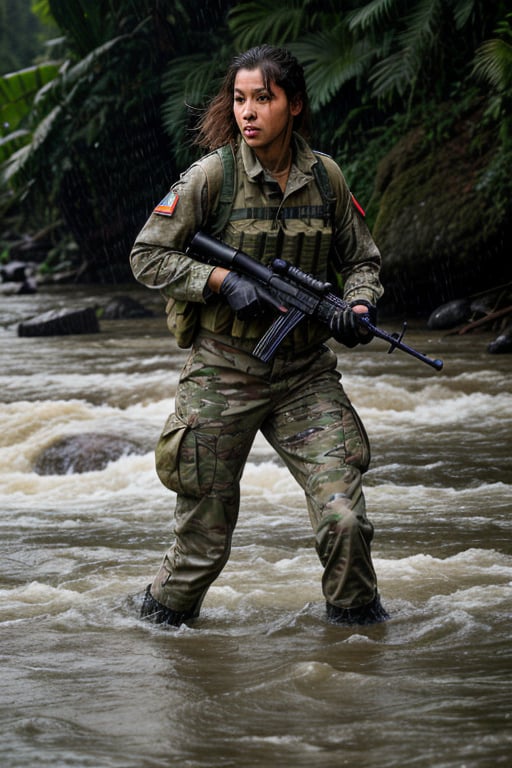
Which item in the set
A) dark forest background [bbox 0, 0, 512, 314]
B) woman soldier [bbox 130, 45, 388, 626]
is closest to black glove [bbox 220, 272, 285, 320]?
woman soldier [bbox 130, 45, 388, 626]

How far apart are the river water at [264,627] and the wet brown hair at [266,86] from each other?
169 cm

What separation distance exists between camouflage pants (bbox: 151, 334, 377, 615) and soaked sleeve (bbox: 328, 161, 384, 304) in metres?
0.25

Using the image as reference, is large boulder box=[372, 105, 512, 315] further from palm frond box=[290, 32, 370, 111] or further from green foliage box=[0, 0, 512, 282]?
palm frond box=[290, 32, 370, 111]

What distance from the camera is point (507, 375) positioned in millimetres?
10305

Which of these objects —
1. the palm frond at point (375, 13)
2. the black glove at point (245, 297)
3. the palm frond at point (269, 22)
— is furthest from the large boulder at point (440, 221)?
the black glove at point (245, 297)

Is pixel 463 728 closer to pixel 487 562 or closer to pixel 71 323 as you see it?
pixel 487 562

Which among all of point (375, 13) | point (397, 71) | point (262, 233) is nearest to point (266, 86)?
point (262, 233)

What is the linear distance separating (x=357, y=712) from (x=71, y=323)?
43.3 ft

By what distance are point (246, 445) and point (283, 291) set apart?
20.8 inches

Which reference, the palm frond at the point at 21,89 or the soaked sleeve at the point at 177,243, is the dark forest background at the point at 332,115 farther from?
the soaked sleeve at the point at 177,243

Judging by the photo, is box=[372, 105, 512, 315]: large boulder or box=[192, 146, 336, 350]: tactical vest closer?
box=[192, 146, 336, 350]: tactical vest

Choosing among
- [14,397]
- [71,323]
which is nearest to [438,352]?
[14,397]

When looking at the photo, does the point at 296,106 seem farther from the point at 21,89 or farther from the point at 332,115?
the point at 21,89

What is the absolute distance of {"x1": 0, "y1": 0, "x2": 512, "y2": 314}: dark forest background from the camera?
13953mm
